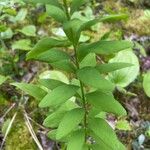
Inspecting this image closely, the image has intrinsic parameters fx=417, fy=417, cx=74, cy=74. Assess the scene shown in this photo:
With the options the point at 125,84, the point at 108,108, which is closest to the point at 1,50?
the point at 125,84

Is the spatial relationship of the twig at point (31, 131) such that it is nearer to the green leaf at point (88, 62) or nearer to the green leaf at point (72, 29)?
the green leaf at point (88, 62)

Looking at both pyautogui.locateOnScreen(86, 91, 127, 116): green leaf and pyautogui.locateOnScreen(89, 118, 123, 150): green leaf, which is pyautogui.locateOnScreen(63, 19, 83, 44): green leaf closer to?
pyautogui.locateOnScreen(86, 91, 127, 116): green leaf

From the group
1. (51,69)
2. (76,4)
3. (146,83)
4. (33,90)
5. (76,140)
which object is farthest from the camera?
(51,69)

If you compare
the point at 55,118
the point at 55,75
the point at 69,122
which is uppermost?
the point at 69,122

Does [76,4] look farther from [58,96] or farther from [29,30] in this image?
[29,30]

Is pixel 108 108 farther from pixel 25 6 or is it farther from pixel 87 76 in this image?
pixel 25 6

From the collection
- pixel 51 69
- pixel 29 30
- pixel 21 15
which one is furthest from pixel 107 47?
pixel 21 15
